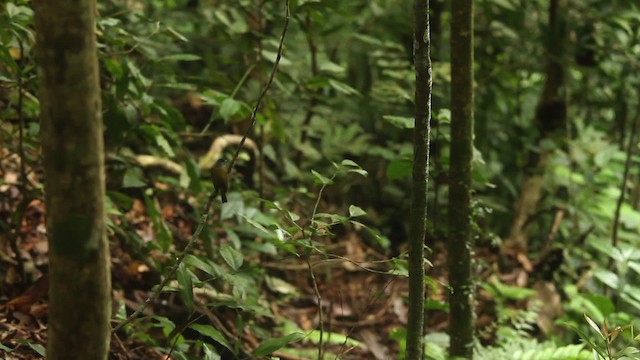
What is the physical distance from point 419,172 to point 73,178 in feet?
3.30

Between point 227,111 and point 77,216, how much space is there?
4.31ft

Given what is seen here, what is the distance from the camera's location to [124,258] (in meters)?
3.25

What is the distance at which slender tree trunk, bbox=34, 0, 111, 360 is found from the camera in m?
1.24

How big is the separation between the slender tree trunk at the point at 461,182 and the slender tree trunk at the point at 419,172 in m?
0.52

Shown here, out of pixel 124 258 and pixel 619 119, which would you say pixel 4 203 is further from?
pixel 619 119

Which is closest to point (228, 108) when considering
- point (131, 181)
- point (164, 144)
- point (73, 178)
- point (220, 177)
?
point (164, 144)

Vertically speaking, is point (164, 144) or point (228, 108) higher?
point (228, 108)

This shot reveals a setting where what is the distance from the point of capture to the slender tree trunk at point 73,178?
1236 millimetres

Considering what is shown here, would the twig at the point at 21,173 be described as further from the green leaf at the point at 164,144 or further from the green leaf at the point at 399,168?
the green leaf at the point at 399,168

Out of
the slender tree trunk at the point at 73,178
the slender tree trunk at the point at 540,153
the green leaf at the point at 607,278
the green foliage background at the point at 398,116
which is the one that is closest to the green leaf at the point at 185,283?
the slender tree trunk at the point at 73,178

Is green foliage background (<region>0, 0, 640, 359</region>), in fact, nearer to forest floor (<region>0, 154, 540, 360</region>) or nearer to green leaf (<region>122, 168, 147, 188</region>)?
forest floor (<region>0, 154, 540, 360</region>)

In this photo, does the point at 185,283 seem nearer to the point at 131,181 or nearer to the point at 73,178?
the point at 73,178

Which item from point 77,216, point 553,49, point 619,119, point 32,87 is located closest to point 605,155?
point 619,119

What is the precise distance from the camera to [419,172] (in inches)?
74.6
